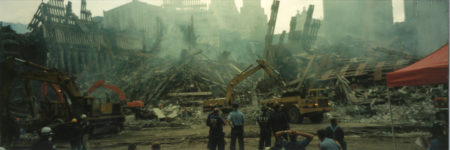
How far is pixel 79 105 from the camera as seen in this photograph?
37.3 feet

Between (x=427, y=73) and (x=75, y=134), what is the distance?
26.7ft

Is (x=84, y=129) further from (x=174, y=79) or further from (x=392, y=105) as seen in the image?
(x=392, y=105)

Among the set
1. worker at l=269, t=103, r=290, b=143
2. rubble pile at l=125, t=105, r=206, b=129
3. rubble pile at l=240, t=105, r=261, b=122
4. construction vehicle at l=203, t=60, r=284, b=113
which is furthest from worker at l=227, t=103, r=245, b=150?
rubble pile at l=240, t=105, r=261, b=122

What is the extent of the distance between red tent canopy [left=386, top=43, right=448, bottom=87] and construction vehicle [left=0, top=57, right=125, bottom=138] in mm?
10610

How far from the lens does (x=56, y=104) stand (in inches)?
471

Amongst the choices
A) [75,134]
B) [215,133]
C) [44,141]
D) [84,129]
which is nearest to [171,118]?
[84,129]

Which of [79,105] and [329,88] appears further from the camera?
[329,88]

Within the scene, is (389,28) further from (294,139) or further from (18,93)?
(18,93)

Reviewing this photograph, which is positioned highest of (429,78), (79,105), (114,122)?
(429,78)

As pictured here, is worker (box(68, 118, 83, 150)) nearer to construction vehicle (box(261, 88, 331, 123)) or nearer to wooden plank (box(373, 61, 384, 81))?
construction vehicle (box(261, 88, 331, 123))

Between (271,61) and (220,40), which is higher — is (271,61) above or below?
below

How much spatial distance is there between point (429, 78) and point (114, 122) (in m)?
12.2

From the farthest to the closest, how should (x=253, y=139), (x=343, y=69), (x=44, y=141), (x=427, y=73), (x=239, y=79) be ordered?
(x=343, y=69), (x=239, y=79), (x=253, y=139), (x=427, y=73), (x=44, y=141)

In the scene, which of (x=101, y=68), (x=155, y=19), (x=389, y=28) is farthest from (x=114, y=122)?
(x=389, y=28)
